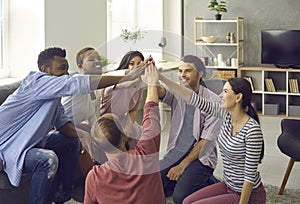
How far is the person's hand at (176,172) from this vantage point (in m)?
3.11

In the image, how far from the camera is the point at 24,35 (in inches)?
192

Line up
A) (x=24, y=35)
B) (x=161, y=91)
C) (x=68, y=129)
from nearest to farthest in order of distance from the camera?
(x=161, y=91) < (x=68, y=129) < (x=24, y=35)

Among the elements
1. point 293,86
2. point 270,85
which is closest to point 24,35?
point 270,85

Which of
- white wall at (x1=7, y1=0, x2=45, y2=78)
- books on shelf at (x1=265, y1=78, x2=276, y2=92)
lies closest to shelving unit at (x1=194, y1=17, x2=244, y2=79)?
books on shelf at (x1=265, y1=78, x2=276, y2=92)

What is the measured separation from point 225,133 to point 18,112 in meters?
1.24

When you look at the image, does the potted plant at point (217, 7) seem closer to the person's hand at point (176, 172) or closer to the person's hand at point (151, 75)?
the person's hand at point (176, 172)

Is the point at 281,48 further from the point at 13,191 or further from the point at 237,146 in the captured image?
the point at 13,191

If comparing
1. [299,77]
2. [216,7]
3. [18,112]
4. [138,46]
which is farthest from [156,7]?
[138,46]

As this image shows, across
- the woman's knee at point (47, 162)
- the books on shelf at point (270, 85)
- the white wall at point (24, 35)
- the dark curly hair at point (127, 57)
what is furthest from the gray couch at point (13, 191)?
the books on shelf at point (270, 85)

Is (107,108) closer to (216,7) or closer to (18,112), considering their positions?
(18,112)

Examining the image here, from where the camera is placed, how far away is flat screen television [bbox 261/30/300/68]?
22.9ft

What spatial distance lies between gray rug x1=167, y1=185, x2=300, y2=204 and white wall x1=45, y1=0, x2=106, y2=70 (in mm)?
2218

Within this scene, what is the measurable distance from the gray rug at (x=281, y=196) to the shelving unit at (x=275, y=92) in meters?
3.33

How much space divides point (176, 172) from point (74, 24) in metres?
2.58
